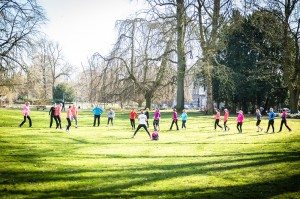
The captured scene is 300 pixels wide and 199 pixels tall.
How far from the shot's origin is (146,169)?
12.5m

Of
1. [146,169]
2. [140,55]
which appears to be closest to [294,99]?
[140,55]

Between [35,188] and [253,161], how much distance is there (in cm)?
839

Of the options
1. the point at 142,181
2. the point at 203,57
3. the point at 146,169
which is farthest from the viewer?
the point at 203,57

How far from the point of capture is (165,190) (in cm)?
983

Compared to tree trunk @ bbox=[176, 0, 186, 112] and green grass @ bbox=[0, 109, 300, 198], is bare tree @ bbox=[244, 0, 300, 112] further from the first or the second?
green grass @ bbox=[0, 109, 300, 198]

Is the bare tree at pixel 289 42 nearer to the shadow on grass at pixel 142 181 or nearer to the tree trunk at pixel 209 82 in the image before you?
the tree trunk at pixel 209 82

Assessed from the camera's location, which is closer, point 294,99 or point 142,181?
point 142,181

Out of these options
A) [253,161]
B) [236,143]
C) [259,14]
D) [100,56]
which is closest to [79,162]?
[253,161]

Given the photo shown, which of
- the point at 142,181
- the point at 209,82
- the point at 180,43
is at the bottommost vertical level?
the point at 142,181

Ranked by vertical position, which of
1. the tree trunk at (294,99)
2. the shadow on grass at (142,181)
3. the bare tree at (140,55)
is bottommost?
the shadow on grass at (142,181)

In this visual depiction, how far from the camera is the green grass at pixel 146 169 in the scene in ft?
31.7

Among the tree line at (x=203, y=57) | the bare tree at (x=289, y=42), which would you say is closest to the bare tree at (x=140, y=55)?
the tree line at (x=203, y=57)

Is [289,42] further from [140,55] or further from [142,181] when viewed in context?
[142,181]

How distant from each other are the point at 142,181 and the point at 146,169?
1.75m
